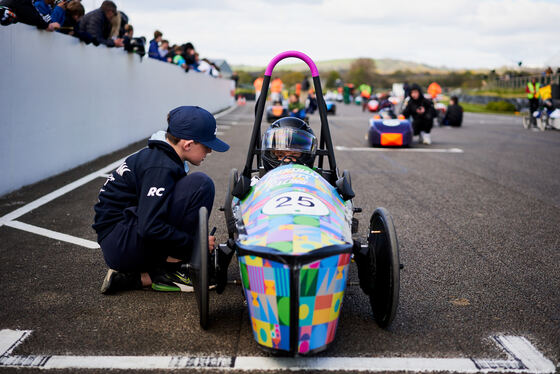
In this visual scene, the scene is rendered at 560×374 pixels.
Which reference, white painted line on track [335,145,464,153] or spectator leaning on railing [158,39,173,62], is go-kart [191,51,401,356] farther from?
spectator leaning on railing [158,39,173,62]

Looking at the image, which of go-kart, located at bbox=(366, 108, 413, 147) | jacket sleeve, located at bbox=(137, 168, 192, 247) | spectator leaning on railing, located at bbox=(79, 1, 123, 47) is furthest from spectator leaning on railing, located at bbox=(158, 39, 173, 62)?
jacket sleeve, located at bbox=(137, 168, 192, 247)

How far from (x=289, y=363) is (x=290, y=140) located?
1.81 m

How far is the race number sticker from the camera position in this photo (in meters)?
2.88

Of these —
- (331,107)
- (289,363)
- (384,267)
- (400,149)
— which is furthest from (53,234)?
(331,107)

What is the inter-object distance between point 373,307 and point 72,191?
481 cm

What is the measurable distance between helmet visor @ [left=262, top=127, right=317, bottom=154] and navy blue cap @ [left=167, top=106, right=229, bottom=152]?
730mm

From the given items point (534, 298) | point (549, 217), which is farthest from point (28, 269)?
point (549, 217)

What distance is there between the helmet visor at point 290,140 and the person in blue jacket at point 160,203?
68cm

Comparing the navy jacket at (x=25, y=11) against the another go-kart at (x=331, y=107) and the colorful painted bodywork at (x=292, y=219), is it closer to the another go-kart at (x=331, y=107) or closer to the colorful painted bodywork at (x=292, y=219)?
the colorful painted bodywork at (x=292, y=219)

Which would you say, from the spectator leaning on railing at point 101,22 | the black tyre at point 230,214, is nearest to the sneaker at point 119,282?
the black tyre at point 230,214

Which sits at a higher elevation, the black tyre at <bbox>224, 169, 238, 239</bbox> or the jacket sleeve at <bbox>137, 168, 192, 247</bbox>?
→ the jacket sleeve at <bbox>137, 168, 192, 247</bbox>

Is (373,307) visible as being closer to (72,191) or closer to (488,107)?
(72,191)

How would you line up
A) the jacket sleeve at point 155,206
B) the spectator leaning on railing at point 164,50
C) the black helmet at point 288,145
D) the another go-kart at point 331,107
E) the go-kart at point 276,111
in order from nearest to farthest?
the jacket sleeve at point 155,206 → the black helmet at point 288,145 → the spectator leaning on railing at point 164,50 → the go-kart at point 276,111 → the another go-kart at point 331,107

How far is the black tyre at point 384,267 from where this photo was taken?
9.59ft
